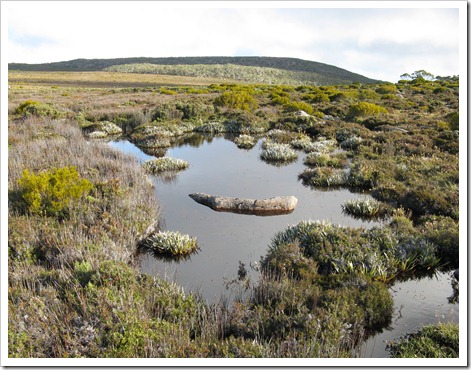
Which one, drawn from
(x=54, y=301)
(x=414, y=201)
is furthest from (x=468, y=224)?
(x=54, y=301)

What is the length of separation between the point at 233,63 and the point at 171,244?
140453 mm

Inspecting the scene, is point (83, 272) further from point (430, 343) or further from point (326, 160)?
point (326, 160)

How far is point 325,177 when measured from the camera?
14742 mm

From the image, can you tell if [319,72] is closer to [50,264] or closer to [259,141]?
[259,141]

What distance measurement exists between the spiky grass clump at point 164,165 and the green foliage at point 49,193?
21.4 feet

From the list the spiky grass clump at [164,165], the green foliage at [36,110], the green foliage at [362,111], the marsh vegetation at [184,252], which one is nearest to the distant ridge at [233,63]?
the green foliage at [362,111]

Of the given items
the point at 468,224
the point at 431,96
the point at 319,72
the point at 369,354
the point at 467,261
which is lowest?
the point at 369,354

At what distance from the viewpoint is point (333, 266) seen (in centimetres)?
760

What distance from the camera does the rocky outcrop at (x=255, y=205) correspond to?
37.9 ft

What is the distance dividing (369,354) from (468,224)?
2683 mm

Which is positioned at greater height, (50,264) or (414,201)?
(414,201)

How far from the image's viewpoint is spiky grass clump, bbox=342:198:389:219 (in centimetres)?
1127

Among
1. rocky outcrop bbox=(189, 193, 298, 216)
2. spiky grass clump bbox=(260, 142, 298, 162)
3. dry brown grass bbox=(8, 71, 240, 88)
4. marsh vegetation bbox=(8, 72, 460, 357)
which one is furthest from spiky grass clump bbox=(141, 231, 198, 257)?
dry brown grass bbox=(8, 71, 240, 88)

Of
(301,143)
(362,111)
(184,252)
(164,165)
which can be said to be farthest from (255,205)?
(362,111)
